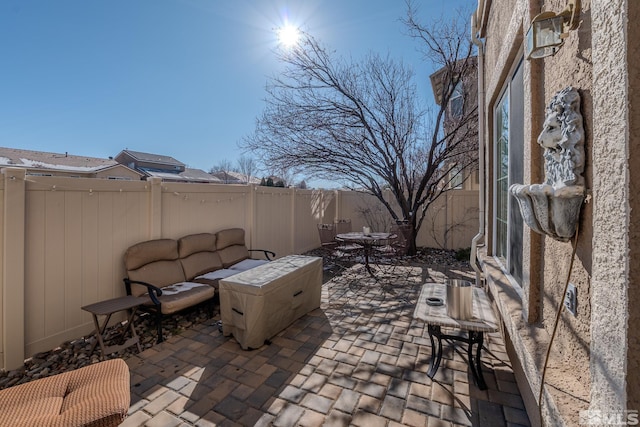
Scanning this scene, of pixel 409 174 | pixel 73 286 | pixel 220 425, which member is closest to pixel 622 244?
pixel 220 425

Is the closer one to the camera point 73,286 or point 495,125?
point 73,286

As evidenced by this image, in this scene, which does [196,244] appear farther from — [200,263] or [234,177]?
[234,177]

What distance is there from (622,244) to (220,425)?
2489 millimetres

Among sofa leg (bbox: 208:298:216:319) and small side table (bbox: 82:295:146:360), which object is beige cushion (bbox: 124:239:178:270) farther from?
sofa leg (bbox: 208:298:216:319)

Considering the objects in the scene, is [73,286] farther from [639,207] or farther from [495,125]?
[495,125]

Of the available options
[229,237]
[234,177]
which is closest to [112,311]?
[229,237]

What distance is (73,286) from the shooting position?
131 inches

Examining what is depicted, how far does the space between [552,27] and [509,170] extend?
1.68 m

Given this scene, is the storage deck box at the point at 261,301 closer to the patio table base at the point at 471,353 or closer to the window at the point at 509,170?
the patio table base at the point at 471,353

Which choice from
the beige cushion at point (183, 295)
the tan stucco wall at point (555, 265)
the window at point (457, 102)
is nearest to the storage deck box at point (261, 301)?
the beige cushion at point (183, 295)

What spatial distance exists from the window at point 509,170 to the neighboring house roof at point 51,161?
18652mm

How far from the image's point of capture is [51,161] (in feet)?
54.5

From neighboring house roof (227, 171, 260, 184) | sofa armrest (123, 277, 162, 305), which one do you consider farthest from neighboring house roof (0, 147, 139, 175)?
sofa armrest (123, 277, 162, 305)

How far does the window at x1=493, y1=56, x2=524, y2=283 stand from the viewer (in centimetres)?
253
